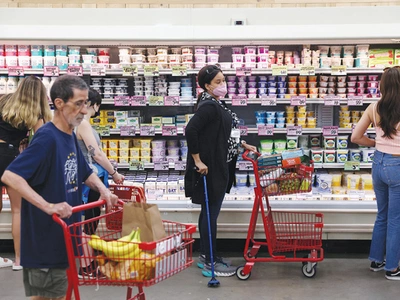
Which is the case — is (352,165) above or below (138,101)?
below

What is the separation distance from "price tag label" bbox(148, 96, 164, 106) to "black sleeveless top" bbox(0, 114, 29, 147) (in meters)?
1.26

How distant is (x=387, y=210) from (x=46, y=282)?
9.59 feet

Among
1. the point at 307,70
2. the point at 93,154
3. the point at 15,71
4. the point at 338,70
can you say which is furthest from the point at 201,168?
the point at 15,71

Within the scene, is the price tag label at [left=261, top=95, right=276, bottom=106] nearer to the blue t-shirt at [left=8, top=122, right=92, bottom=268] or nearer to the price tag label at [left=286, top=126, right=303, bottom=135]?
the price tag label at [left=286, top=126, right=303, bottom=135]

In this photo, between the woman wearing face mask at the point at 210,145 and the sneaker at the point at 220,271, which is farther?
the sneaker at the point at 220,271

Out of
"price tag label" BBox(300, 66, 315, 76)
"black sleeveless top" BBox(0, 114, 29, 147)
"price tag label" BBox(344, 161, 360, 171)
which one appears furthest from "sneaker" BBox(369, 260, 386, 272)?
"black sleeveless top" BBox(0, 114, 29, 147)

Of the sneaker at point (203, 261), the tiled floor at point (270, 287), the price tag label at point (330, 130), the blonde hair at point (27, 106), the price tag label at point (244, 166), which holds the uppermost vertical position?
the blonde hair at point (27, 106)

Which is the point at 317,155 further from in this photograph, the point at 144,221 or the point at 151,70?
the point at 144,221

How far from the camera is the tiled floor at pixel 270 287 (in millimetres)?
3916

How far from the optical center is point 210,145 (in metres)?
4.14

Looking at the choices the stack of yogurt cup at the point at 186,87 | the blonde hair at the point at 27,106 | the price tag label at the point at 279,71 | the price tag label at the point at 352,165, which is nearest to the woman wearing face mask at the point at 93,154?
the blonde hair at the point at 27,106

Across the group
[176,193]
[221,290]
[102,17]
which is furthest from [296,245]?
[102,17]

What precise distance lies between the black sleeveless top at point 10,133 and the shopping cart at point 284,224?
72.0 inches

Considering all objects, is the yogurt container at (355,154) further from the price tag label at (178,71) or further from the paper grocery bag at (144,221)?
the paper grocery bag at (144,221)
